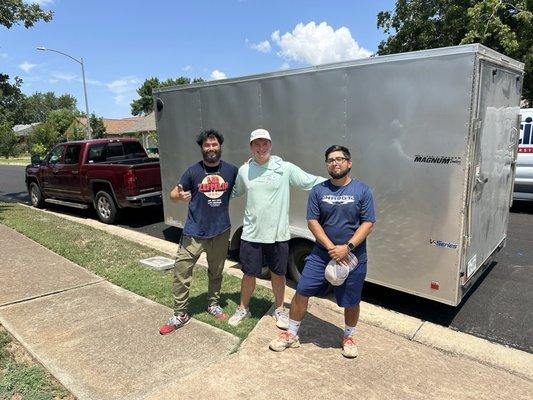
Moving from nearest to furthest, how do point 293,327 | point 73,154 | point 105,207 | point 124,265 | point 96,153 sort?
point 293,327 < point 124,265 < point 105,207 < point 96,153 < point 73,154

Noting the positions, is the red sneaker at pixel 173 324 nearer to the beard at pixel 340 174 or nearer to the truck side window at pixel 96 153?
the beard at pixel 340 174

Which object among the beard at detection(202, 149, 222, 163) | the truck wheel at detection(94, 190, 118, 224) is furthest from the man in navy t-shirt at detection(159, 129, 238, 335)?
the truck wheel at detection(94, 190, 118, 224)

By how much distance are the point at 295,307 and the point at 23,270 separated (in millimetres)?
3969

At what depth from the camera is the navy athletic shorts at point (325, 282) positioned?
3.38m

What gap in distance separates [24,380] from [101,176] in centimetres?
651

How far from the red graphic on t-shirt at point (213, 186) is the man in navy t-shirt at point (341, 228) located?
91 centimetres

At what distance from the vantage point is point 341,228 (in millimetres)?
3297

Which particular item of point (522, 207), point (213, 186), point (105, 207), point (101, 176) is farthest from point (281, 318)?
point (522, 207)

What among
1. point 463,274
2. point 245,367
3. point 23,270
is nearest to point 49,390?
point 245,367

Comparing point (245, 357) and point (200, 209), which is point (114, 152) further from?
point (245, 357)

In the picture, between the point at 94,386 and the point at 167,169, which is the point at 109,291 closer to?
the point at 94,386

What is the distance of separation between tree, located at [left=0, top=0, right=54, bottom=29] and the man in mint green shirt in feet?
36.0

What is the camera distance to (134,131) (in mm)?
50031

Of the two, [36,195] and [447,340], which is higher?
[36,195]
